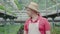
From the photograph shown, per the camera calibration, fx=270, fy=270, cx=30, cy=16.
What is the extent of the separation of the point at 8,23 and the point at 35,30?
2.67 m

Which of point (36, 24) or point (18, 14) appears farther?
point (18, 14)

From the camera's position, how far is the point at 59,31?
546 cm

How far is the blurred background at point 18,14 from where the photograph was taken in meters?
5.66

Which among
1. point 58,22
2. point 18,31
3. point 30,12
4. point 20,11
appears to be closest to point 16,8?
point 20,11

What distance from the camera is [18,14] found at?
19.6 feet

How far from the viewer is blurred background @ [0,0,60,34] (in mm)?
5656

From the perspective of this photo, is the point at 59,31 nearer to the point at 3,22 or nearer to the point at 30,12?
the point at 3,22

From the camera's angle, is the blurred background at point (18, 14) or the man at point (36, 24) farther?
the blurred background at point (18, 14)

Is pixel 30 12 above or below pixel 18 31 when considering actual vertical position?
above

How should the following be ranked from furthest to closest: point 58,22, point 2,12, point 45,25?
point 58,22 < point 2,12 < point 45,25

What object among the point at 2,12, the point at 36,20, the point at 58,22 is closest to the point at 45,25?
the point at 36,20

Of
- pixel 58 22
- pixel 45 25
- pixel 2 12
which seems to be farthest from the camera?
pixel 58 22

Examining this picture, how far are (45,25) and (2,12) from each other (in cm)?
211

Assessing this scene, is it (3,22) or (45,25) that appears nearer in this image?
(45,25)
